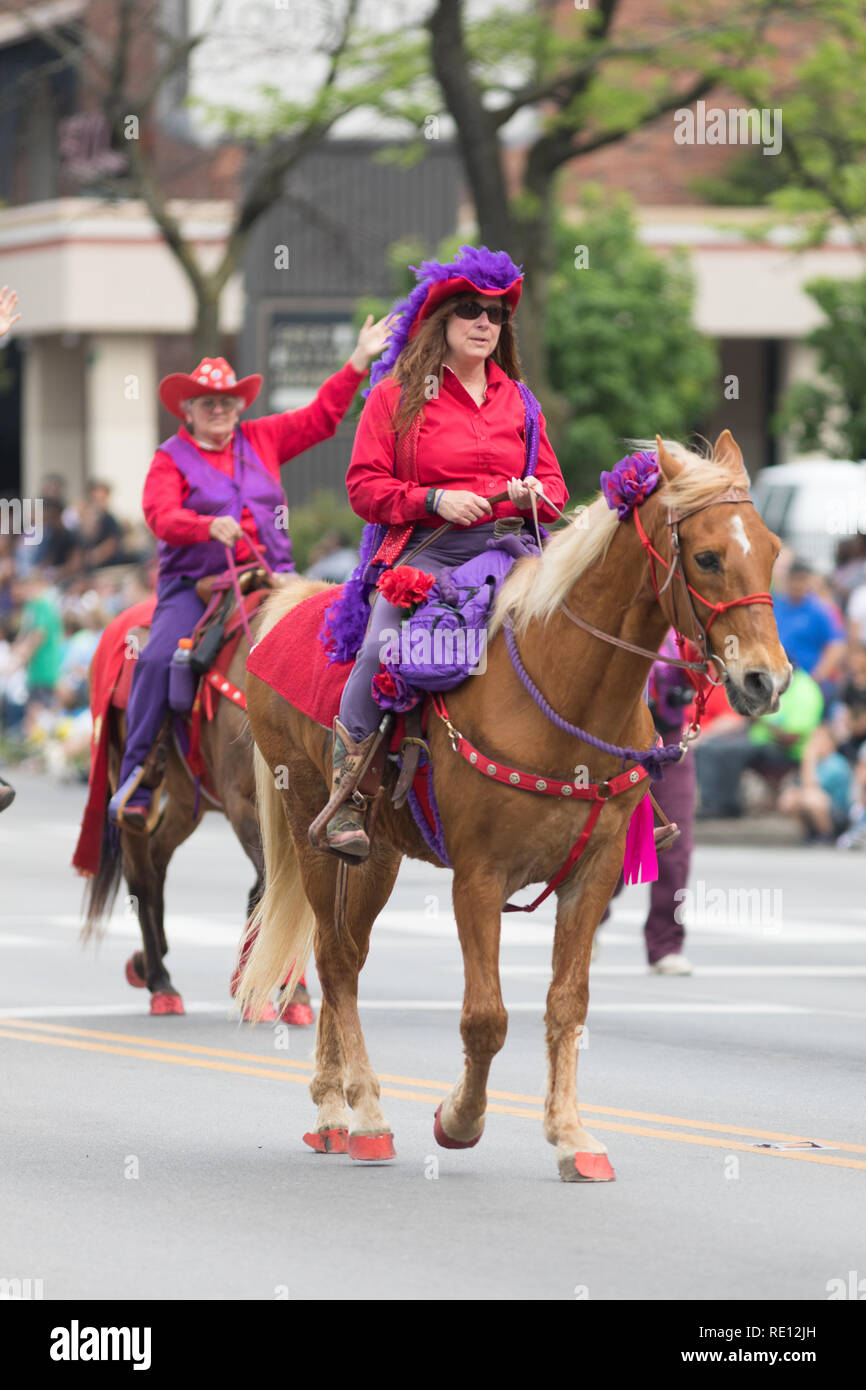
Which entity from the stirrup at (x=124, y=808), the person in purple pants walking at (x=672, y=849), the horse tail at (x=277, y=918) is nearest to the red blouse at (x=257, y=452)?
the stirrup at (x=124, y=808)

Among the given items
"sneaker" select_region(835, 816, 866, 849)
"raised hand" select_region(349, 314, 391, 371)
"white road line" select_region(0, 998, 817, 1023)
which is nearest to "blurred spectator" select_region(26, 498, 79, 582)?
"sneaker" select_region(835, 816, 866, 849)

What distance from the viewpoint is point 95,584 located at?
95.8ft

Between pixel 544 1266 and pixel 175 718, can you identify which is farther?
pixel 175 718

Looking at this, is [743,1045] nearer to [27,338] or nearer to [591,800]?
[591,800]

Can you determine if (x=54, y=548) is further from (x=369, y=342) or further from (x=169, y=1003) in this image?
(x=369, y=342)

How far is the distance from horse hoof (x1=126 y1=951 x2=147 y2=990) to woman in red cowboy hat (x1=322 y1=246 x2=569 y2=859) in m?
4.10

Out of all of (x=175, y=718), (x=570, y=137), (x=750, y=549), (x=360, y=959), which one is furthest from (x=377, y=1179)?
(x=570, y=137)

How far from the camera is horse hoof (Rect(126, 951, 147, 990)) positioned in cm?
1242

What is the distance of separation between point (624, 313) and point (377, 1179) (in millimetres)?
28545

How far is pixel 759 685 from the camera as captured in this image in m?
7.41

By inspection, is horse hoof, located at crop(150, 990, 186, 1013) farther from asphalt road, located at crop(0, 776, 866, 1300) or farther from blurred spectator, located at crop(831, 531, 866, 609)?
blurred spectator, located at crop(831, 531, 866, 609)

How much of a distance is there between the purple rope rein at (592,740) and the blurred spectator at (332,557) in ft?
60.2

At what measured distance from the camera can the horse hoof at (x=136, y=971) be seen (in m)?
12.4

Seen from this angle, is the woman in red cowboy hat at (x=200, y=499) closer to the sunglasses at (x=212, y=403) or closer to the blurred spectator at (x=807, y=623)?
the sunglasses at (x=212, y=403)
